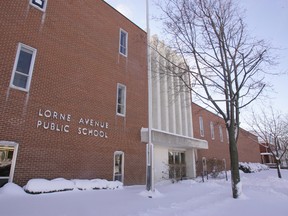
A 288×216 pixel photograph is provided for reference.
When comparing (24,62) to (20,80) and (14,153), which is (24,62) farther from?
(14,153)

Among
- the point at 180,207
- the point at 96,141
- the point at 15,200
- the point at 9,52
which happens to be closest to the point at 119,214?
the point at 180,207

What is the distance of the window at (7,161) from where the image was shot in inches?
348

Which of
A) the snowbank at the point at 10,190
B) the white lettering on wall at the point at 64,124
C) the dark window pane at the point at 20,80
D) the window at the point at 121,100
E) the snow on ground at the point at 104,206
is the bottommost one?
the snow on ground at the point at 104,206

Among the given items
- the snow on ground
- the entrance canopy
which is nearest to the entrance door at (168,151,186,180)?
the entrance canopy

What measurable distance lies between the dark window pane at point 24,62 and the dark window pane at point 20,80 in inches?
9.5

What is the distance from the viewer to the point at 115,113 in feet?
46.8

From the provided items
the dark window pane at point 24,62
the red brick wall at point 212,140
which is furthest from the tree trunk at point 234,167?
the dark window pane at point 24,62

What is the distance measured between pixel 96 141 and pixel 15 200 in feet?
18.9

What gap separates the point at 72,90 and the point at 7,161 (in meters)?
4.57

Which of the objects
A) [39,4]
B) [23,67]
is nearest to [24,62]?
[23,67]

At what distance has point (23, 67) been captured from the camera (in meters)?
10.3

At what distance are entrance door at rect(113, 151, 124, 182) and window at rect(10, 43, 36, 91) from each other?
21.3 feet

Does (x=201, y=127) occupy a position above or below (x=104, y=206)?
above

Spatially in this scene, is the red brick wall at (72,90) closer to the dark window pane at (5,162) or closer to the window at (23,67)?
the window at (23,67)
